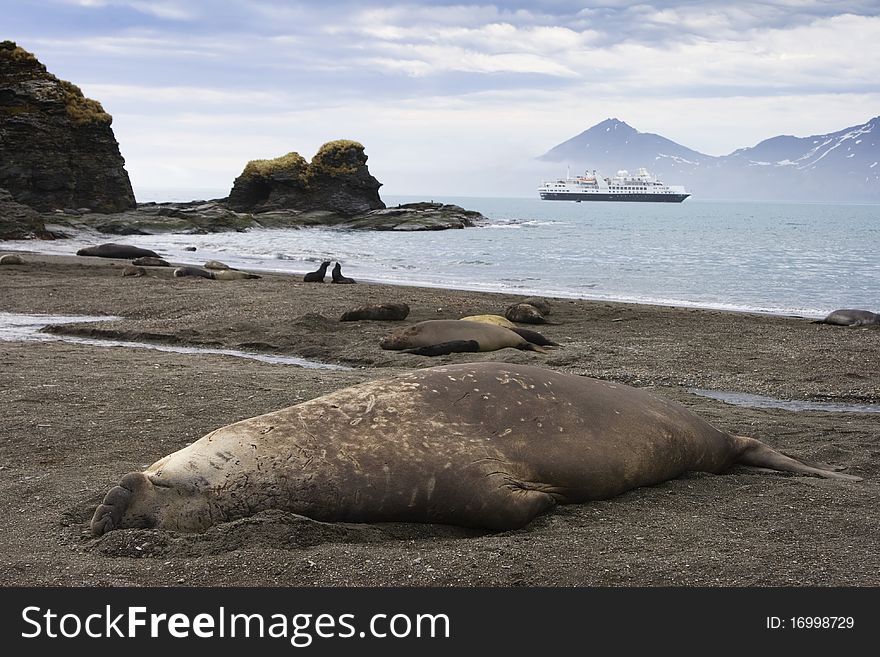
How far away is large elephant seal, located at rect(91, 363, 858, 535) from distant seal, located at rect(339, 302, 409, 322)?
8.36 m

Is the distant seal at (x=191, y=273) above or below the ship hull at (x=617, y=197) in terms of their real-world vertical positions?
below

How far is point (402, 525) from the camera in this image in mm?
4328

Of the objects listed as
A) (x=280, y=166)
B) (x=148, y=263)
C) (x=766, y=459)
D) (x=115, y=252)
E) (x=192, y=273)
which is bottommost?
(x=766, y=459)

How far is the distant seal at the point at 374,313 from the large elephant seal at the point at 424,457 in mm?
8361

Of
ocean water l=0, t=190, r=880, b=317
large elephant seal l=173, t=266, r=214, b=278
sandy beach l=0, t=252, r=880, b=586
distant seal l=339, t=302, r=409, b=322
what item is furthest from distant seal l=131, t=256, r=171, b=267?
distant seal l=339, t=302, r=409, b=322

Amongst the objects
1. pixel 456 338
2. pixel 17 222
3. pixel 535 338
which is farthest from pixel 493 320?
pixel 17 222

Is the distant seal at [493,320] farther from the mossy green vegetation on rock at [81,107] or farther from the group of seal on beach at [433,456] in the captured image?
the mossy green vegetation on rock at [81,107]

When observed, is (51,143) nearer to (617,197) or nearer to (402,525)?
(402,525)

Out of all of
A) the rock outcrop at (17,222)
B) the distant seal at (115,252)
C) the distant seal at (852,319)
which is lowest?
the distant seal at (852,319)

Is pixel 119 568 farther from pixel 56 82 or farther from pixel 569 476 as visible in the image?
pixel 56 82

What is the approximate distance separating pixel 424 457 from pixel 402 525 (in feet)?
1.15

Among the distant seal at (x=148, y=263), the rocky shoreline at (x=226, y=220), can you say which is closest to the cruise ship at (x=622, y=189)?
the rocky shoreline at (x=226, y=220)

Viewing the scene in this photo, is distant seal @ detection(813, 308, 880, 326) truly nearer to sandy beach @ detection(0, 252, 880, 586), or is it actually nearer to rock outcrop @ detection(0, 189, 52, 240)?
sandy beach @ detection(0, 252, 880, 586)

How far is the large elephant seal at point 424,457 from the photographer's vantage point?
422 centimetres
